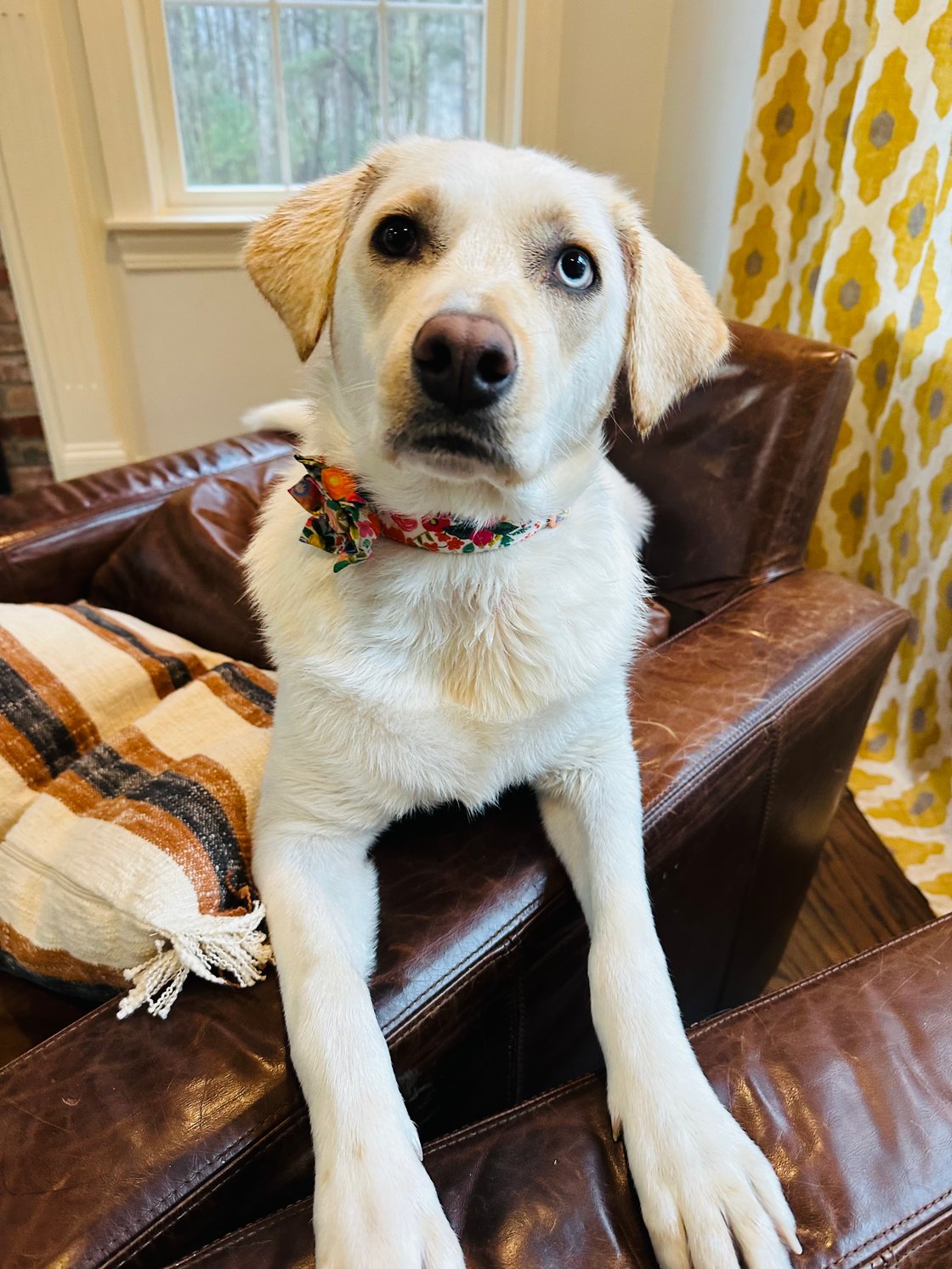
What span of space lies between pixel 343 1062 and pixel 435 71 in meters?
3.31

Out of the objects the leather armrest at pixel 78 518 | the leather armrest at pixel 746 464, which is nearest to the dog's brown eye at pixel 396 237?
the leather armrest at pixel 746 464

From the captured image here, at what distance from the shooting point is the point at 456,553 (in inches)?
39.4

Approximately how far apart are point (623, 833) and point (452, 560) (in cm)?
38

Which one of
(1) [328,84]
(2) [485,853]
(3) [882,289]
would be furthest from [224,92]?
(2) [485,853]

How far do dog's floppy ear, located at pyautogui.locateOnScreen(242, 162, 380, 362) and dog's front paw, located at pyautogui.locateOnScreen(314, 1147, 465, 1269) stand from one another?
0.85 metres

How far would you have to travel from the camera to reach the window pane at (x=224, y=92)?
113 inches

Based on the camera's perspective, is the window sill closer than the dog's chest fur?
No

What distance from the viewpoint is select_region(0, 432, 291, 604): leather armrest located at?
1650mm

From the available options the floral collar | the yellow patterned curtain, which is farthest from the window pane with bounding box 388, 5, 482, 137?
the floral collar

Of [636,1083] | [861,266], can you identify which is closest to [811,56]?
[861,266]

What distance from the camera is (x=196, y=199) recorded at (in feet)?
9.96

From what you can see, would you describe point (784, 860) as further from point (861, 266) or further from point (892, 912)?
point (861, 266)

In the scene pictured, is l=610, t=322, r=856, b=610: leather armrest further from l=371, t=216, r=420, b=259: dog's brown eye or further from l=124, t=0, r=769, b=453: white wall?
l=124, t=0, r=769, b=453: white wall

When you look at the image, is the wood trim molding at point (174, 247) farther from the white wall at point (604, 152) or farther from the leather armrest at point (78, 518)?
the leather armrest at point (78, 518)
